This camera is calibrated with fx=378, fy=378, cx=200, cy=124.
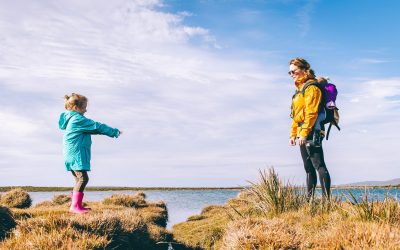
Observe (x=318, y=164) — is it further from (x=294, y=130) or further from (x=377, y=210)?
(x=377, y=210)

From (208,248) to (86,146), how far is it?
15.2ft

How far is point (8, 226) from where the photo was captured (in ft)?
28.3

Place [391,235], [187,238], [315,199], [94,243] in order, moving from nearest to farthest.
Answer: [391,235], [94,243], [315,199], [187,238]

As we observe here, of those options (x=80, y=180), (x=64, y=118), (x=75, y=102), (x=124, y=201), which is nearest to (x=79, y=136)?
(x=64, y=118)

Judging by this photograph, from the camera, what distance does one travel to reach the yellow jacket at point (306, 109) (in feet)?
24.2

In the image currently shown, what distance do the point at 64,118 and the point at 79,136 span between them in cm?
69

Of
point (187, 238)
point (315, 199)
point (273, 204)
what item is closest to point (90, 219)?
point (273, 204)

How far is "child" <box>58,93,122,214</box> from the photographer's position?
890cm

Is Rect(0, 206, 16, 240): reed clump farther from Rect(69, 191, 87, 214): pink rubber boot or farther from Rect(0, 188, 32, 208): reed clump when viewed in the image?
Rect(0, 188, 32, 208): reed clump

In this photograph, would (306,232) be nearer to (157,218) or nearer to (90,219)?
(90,219)

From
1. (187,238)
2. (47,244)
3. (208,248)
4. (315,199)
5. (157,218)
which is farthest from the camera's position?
(157,218)

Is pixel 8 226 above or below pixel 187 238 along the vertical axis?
above

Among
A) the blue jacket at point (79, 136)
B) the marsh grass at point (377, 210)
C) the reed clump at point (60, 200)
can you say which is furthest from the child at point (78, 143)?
the reed clump at point (60, 200)

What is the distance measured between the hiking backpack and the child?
14.8 feet
